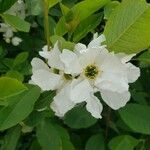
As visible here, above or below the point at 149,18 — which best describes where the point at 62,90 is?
below

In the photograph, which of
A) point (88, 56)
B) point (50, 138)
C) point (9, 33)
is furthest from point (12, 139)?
point (9, 33)

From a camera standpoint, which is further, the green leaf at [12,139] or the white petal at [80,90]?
the green leaf at [12,139]

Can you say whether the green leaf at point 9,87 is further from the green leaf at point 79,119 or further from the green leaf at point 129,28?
the green leaf at point 79,119

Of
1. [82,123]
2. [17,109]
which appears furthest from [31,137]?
[17,109]

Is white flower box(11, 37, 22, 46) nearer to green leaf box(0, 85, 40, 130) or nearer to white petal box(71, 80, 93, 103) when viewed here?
green leaf box(0, 85, 40, 130)


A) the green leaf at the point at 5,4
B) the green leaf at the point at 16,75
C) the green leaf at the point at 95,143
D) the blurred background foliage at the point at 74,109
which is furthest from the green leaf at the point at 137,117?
the green leaf at the point at 5,4

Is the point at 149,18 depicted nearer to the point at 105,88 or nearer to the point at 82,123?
the point at 105,88
